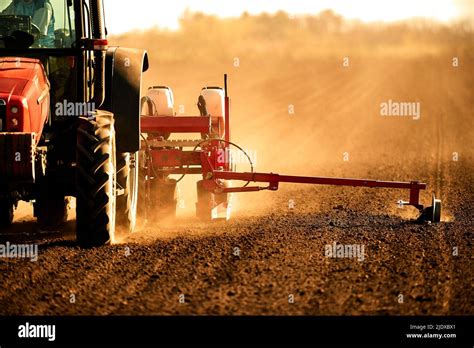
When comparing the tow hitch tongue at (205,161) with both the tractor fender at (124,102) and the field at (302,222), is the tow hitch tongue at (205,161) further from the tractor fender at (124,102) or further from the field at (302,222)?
the tractor fender at (124,102)

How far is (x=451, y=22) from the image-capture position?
115 ft


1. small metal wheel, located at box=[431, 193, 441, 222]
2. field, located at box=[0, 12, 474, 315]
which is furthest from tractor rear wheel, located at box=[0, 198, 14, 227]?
small metal wheel, located at box=[431, 193, 441, 222]

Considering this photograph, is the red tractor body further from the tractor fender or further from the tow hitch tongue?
the tow hitch tongue

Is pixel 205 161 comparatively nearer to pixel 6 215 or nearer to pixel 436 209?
pixel 6 215

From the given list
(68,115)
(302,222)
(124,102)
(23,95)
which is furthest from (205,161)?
(23,95)

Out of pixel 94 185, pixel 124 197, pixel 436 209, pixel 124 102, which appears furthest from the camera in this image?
pixel 436 209

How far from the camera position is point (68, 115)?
8.63 meters

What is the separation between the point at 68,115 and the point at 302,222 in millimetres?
2948

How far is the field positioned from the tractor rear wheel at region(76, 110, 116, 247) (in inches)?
8.3

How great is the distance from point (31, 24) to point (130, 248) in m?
2.17

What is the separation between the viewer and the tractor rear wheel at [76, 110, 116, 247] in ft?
25.6

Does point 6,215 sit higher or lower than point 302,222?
higher

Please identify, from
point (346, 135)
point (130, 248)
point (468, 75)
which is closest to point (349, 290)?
point (130, 248)
